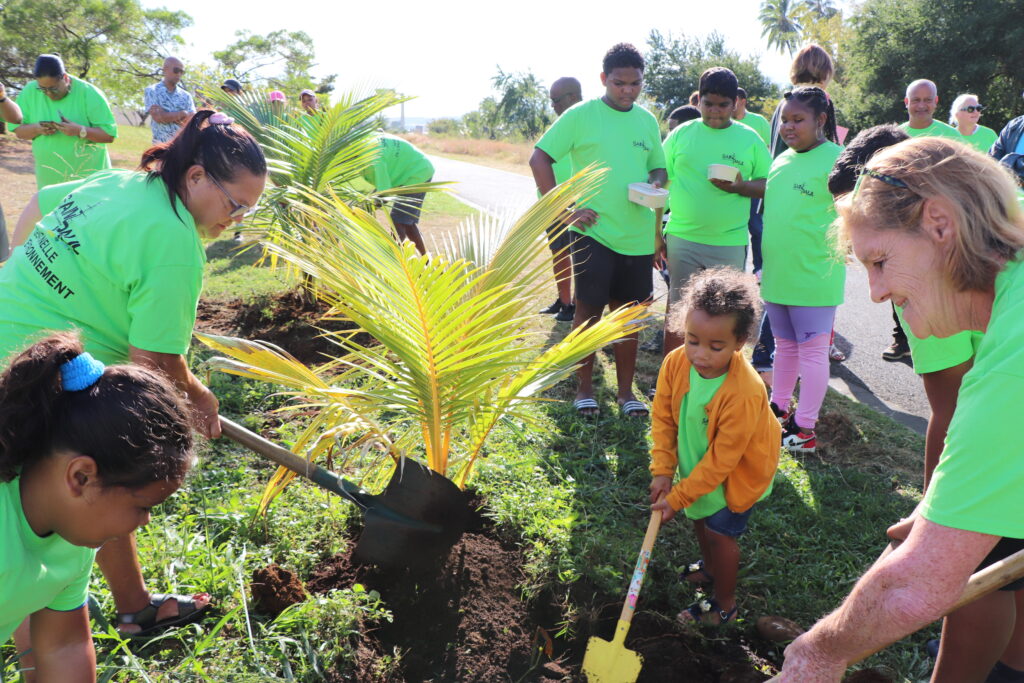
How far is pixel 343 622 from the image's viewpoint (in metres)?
2.53

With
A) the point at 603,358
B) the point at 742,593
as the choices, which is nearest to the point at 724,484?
the point at 742,593

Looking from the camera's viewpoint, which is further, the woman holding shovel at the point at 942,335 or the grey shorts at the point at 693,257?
the grey shorts at the point at 693,257

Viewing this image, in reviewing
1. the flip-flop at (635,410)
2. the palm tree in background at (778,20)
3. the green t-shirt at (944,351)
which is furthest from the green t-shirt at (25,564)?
the palm tree in background at (778,20)

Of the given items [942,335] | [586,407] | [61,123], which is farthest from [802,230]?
[61,123]

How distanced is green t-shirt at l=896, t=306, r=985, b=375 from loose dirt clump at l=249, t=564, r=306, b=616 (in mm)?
2441

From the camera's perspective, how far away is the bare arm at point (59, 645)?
1688 mm

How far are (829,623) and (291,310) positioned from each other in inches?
204

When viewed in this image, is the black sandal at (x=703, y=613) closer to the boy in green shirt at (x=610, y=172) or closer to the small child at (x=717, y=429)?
the small child at (x=717, y=429)

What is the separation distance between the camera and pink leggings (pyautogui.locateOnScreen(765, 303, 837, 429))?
4020mm

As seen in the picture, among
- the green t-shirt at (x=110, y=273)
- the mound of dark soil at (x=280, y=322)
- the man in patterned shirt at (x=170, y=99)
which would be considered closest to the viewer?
the green t-shirt at (x=110, y=273)

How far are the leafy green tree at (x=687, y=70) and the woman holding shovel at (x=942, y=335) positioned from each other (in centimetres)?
3574

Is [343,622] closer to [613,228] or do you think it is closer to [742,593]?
[742,593]

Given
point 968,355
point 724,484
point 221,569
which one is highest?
point 968,355

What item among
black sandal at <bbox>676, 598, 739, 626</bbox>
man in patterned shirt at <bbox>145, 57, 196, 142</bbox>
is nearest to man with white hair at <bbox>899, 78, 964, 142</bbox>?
black sandal at <bbox>676, 598, 739, 626</bbox>
